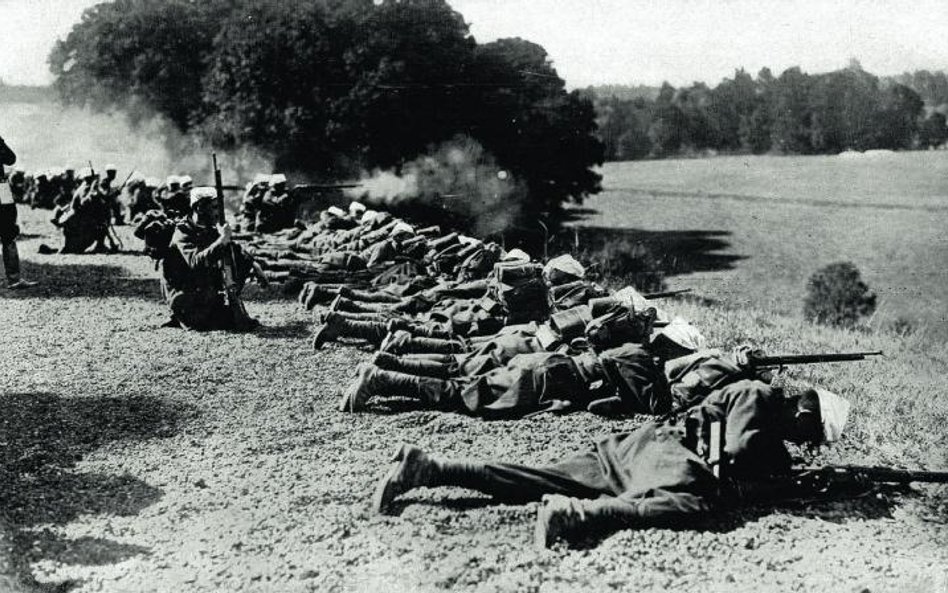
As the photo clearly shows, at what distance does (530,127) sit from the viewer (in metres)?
31.1

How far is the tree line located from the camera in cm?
2641

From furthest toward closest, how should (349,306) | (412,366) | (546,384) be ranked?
(349,306) < (412,366) < (546,384)

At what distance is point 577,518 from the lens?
16.1 ft

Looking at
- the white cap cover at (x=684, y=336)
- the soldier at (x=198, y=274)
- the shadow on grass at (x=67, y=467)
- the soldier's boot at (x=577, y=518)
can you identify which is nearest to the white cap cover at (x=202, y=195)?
the soldier at (x=198, y=274)

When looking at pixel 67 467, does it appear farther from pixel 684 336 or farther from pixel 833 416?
pixel 833 416

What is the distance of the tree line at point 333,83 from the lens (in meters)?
26.4

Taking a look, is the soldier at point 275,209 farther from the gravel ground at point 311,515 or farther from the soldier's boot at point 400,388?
the soldier's boot at point 400,388

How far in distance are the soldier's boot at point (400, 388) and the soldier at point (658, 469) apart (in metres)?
1.88

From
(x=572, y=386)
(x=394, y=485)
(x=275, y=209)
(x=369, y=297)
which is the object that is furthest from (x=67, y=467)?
(x=275, y=209)

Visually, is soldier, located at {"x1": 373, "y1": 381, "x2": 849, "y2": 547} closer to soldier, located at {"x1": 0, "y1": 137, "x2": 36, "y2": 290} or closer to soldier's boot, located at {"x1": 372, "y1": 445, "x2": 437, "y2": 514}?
soldier's boot, located at {"x1": 372, "y1": 445, "x2": 437, "y2": 514}

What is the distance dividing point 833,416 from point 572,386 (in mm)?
2168

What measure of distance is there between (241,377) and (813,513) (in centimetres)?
545

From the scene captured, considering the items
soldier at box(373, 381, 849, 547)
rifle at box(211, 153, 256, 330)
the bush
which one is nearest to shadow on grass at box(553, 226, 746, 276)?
the bush

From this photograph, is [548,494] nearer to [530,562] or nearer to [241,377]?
[530,562]
